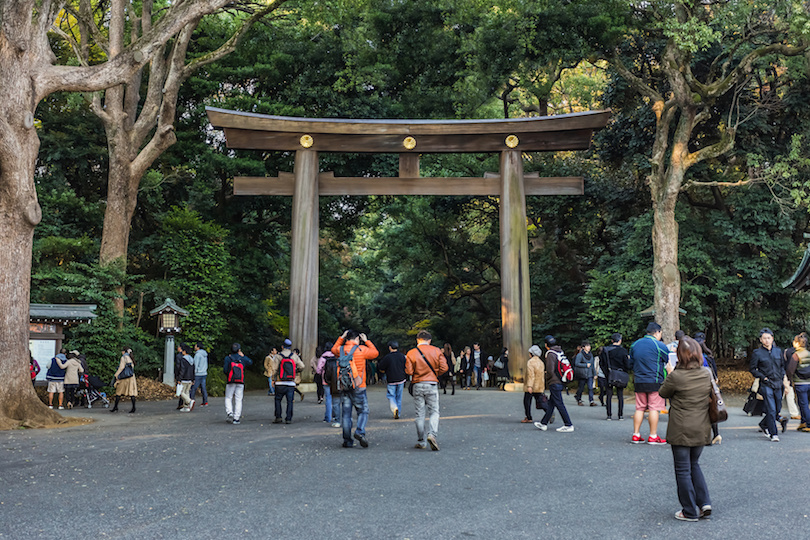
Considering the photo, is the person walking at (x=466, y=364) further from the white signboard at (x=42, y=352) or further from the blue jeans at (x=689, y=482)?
the blue jeans at (x=689, y=482)

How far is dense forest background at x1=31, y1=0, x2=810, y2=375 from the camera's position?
1931 cm

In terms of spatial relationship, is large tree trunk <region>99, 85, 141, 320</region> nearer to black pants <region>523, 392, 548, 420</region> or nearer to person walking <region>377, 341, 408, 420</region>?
person walking <region>377, 341, 408, 420</region>

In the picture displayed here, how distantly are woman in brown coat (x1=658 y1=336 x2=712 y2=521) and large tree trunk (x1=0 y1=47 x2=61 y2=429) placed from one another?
10.2 m

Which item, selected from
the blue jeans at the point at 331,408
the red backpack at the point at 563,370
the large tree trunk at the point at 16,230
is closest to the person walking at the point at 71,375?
the large tree trunk at the point at 16,230

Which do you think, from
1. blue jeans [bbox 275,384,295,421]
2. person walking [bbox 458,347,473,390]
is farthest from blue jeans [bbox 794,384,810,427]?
person walking [bbox 458,347,473,390]

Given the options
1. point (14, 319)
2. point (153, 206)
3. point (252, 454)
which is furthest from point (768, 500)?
point (153, 206)

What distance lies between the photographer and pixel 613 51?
64.7ft

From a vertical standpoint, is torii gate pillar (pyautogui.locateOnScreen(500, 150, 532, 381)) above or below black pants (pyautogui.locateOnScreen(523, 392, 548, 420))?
above

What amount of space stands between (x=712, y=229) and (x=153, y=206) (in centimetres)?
1903

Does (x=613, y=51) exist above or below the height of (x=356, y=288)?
above

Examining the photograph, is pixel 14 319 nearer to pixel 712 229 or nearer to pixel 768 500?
pixel 768 500

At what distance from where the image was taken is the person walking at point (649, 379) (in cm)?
920

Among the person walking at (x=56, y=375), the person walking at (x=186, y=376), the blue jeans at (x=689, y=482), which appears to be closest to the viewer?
the blue jeans at (x=689, y=482)

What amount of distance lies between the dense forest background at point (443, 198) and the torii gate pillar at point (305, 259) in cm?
467
